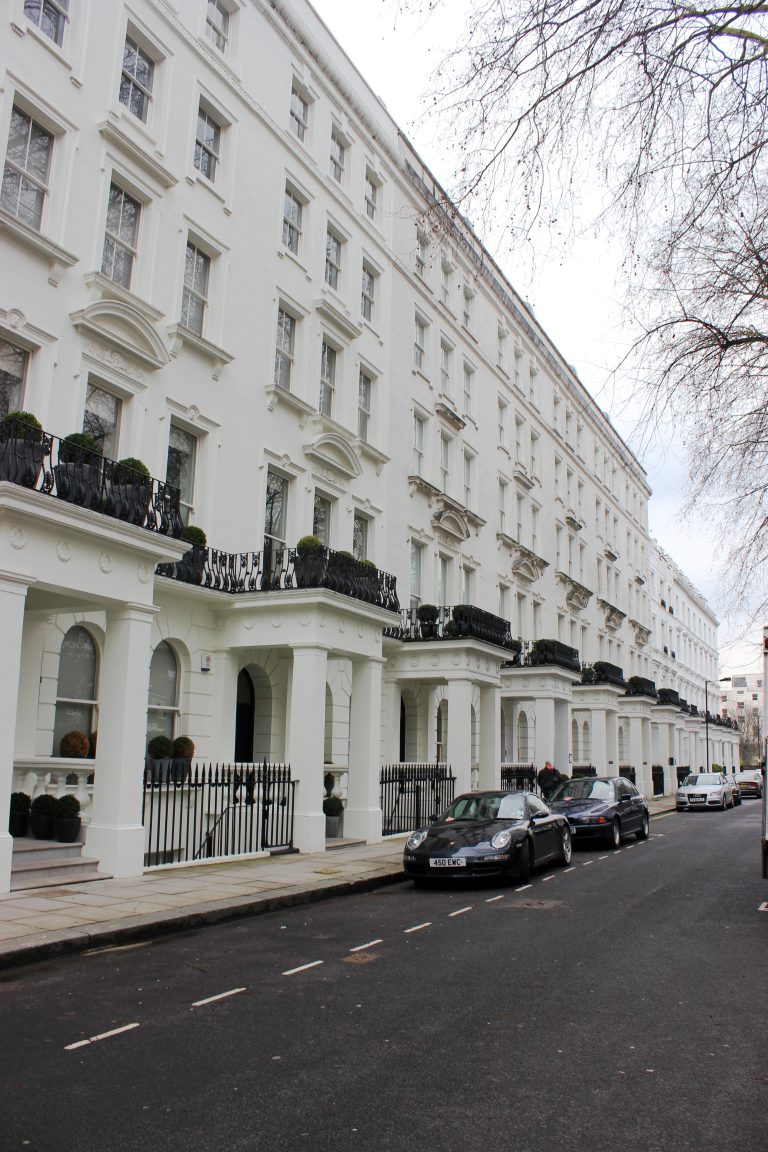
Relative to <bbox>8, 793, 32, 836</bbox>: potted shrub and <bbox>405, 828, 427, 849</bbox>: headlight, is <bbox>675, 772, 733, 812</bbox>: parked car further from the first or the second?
<bbox>8, 793, 32, 836</bbox>: potted shrub

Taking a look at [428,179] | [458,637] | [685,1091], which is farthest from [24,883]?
[428,179]

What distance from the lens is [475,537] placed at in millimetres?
29281

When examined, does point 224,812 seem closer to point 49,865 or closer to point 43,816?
point 43,816

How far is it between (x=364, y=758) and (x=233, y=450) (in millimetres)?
6637

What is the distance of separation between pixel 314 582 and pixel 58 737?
5.10m

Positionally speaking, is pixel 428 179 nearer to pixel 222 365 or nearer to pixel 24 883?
pixel 222 365

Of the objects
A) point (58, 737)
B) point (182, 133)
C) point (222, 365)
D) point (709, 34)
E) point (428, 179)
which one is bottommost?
point (58, 737)

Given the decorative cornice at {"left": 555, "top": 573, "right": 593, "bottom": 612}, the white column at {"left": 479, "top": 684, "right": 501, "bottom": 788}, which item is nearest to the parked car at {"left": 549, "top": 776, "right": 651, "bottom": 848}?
the white column at {"left": 479, "top": 684, "right": 501, "bottom": 788}

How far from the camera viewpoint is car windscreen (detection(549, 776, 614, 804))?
19.6m

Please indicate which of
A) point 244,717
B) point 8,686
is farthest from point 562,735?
point 8,686

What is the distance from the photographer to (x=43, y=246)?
1333cm

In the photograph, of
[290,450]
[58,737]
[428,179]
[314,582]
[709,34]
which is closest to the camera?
[709,34]

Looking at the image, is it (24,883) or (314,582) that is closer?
(24,883)

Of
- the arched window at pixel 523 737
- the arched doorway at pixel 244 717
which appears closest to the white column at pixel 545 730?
the arched window at pixel 523 737
